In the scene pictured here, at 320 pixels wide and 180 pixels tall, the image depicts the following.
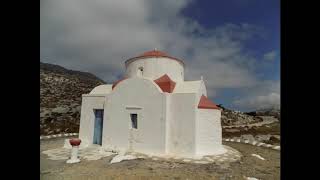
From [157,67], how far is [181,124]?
4.04 meters

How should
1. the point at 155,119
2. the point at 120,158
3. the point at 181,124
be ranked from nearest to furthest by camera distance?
the point at 120,158, the point at 181,124, the point at 155,119

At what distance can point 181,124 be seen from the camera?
11164mm

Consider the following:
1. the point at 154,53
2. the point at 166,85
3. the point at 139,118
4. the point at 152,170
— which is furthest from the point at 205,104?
the point at 152,170

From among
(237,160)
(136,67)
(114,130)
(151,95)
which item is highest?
(136,67)

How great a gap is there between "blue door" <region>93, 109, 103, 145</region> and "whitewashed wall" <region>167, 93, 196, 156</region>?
13.5ft

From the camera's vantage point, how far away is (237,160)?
33.4 ft

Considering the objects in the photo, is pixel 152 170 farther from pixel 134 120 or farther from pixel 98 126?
pixel 98 126

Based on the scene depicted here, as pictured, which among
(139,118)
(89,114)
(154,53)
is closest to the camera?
(139,118)

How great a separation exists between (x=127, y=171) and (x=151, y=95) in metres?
4.42

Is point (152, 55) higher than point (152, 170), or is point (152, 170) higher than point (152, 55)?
point (152, 55)
